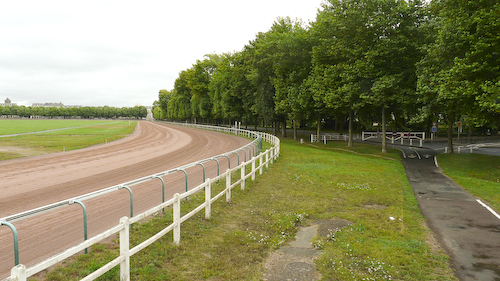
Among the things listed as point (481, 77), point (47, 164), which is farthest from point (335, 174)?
point (47, 164)

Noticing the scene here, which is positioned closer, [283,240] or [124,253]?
[124,253]

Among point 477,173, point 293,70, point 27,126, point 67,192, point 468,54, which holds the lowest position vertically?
point 477,173

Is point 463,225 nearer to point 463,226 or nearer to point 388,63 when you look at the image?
point 463,226

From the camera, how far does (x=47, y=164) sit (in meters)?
17.5

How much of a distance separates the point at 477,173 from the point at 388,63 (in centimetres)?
1218

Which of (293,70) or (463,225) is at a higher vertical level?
(293,70)

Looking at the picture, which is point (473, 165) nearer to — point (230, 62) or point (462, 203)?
point (462, 203)

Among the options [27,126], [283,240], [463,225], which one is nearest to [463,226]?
[463,225]

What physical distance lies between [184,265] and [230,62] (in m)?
53.9

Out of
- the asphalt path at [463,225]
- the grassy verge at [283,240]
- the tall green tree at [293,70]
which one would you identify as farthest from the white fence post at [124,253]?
the tall green tree at [293,70]

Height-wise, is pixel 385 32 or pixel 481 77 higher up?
pixel 385 32

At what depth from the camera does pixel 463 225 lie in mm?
8773

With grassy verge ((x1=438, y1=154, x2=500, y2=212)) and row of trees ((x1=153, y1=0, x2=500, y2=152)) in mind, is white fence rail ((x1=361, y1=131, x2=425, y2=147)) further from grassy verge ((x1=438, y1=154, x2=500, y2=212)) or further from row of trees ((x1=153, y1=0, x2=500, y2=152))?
grassy verge ((x1=438, y1=154, x2=500, y2=212))

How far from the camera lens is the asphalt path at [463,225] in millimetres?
6172
